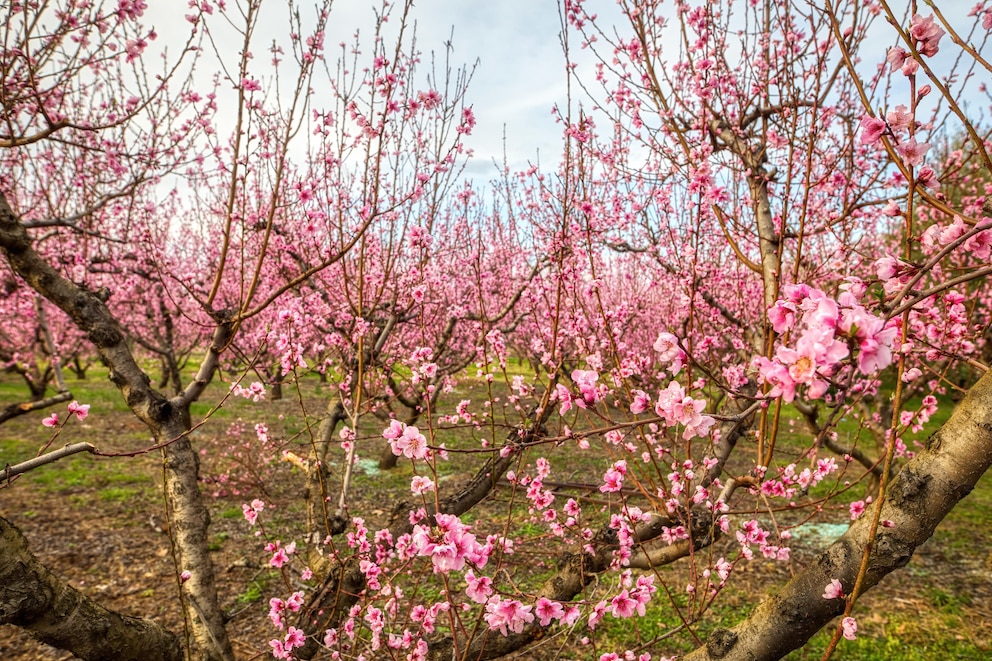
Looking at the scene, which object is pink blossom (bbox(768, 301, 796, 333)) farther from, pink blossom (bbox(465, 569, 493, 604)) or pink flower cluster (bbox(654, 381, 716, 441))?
pink blossom (bbox(465, 569, 493, 604))

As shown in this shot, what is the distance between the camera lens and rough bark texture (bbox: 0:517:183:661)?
5.86 feet

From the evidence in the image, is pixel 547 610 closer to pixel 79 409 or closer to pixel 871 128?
pixel 871 128

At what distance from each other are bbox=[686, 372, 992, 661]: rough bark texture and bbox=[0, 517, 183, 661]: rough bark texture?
2.44 metres

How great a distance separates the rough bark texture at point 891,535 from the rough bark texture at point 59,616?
244cm

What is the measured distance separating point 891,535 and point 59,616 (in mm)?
2981

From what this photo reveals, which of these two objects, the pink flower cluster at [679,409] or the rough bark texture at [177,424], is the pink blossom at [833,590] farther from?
the rough bark texture at [177,424]

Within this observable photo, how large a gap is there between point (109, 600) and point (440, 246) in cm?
772

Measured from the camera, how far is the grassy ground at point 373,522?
4.28 metres

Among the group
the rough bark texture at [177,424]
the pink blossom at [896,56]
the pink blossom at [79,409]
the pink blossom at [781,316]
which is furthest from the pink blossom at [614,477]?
the pink blossom at [79,409]

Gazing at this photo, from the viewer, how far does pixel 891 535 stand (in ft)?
5.27

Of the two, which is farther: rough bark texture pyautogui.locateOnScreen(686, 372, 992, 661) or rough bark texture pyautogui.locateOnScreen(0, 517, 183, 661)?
rough bark texture pyautogui.locateOnScreen(0, 517, 183, 661)

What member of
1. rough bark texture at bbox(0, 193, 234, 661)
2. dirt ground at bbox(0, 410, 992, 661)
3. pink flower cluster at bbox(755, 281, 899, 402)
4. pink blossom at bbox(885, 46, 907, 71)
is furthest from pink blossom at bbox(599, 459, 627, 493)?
rough bark texture at bbox(0, 193, 234, 661)

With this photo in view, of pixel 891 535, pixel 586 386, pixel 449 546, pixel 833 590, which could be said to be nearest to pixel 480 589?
pixel 449 546

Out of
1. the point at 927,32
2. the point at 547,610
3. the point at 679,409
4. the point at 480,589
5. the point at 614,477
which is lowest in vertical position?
the point at 547,610
